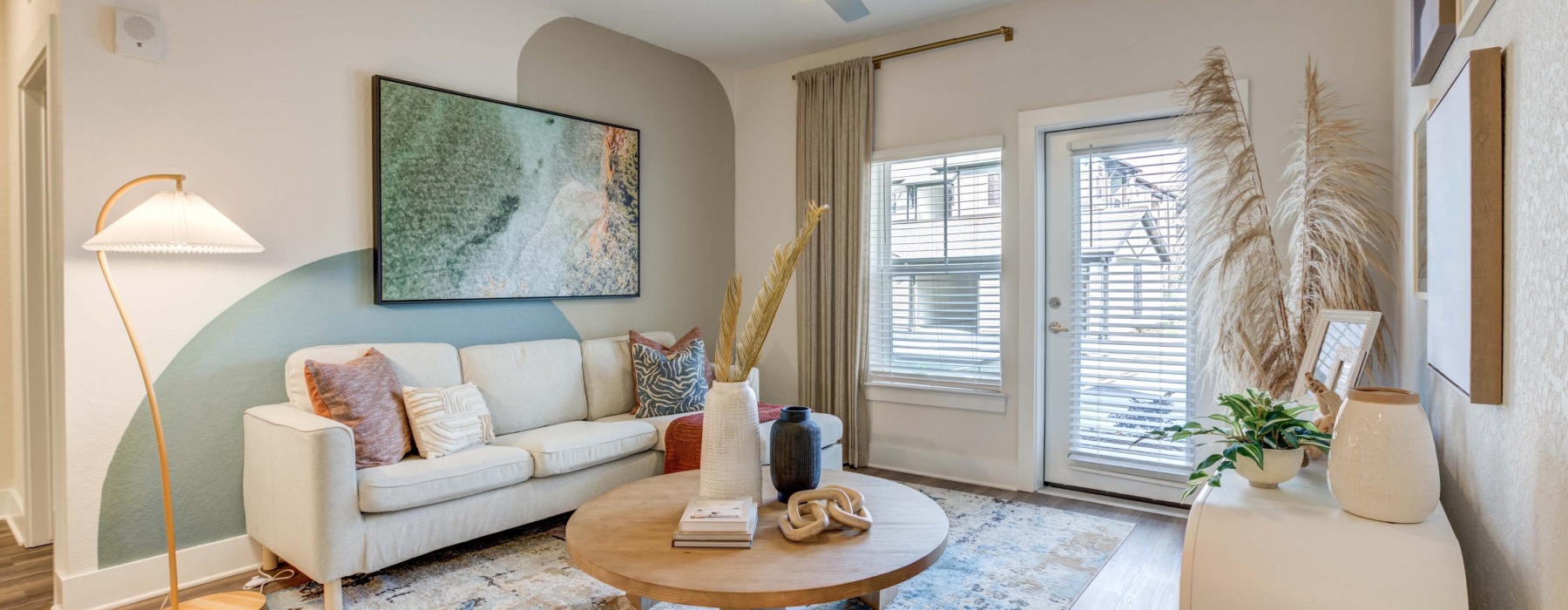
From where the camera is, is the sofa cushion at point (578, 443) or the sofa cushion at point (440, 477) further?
the sofa cushion at point (578, 443)

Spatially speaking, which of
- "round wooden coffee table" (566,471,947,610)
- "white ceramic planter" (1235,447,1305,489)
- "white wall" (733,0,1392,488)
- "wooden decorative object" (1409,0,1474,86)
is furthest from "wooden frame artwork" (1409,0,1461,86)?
"round wooden coffee table" (566,471,947,610)

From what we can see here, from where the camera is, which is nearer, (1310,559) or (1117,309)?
(1310,559)

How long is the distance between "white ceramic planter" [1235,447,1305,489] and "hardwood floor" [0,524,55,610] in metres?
3.61

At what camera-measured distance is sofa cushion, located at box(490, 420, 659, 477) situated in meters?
3.01

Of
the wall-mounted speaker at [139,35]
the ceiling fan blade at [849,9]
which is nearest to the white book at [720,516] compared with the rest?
the wall-mounted speaker at [139,35]

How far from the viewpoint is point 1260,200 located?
285 cm

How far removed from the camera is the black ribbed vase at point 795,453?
2.13 meters

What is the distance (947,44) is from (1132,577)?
2.77 metres

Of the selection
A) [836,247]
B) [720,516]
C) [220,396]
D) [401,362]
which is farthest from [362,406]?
[836,247]

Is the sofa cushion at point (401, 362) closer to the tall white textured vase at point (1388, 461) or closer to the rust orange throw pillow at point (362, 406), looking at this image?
the rust orange throw pillow at point (362, 406)

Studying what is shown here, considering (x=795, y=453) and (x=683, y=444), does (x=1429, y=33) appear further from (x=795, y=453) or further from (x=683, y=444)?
(x=683, y=444)

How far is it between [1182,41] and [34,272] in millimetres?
4931

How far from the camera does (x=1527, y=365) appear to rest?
105 centimetres

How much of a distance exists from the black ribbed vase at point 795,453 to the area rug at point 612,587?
532mm
